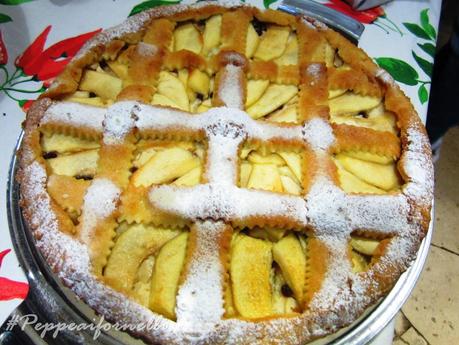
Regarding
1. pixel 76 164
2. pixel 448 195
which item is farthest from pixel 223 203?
pixel 448 195

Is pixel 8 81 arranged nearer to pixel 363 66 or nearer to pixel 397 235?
pixel 363 66

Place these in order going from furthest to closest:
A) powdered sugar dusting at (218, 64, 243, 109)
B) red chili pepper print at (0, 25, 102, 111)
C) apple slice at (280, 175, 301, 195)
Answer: red chili pepper print at (0, 25, 102, 111) < powdered sugar dusting at (218, 64, 243, 109) < apple slice at (280, 175, 301, 195)

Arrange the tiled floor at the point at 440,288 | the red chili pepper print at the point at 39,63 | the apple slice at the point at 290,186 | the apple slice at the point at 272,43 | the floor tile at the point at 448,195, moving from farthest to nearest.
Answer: the floor tile at the point at 448,195 → the tiled floor at the point at 440,288 → the red chili pepper print at the point at 39,63 → the apple slice at the point at 272,43 → the apple slice at the point at 290,186

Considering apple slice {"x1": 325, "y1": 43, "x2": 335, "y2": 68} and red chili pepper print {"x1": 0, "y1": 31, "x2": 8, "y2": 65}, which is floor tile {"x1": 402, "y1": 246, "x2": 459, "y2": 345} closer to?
apple slice {"x1": 325, "y1": 43, "x2": 335, "y2": 68}

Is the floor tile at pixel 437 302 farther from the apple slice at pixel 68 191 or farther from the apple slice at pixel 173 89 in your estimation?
the apple slice at pixel 68 191

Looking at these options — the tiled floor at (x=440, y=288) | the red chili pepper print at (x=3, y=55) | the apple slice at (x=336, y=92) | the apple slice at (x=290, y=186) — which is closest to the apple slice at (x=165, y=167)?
the apple slice at (x=290, y=186)

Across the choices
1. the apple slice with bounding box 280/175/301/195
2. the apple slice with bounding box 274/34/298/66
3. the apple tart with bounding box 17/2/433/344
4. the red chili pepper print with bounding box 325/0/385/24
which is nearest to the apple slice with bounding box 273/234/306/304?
the apple tart with bounding box 17/2/433/344

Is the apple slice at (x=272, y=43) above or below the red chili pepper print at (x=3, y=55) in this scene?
below
